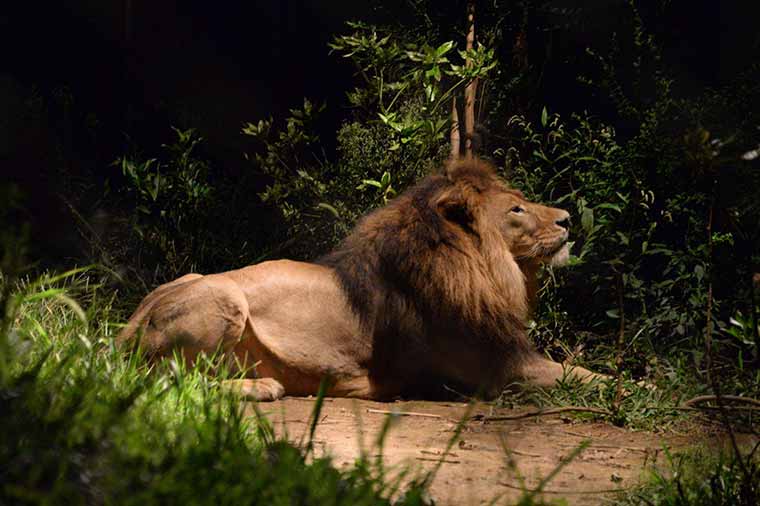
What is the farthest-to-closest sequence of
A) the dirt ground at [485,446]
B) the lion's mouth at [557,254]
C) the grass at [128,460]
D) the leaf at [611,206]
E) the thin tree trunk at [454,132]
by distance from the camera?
1. the thin tree trunk at [454,132]
2. the leaf at [611,206]
3. the lion's mouth at [557,254]
4. the dirt ground at [485,446]
5. the grass at [128,460]

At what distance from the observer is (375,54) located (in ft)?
18.8

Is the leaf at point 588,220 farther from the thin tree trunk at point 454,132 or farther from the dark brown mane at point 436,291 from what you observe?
the thin tree trunk at point 454,132

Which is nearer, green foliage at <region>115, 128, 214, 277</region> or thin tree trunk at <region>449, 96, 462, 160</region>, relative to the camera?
thin tree trunk at <region>449, 96, 462, 160</region>

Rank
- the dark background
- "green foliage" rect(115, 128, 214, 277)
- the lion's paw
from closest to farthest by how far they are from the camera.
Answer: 1. the lion's paw
2. "green foliage" rect(115, 128, 214, 277)
3. the dark background

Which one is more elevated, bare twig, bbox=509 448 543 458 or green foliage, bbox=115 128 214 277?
green foliage, bbox=115 128 214 277

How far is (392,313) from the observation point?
473 cm

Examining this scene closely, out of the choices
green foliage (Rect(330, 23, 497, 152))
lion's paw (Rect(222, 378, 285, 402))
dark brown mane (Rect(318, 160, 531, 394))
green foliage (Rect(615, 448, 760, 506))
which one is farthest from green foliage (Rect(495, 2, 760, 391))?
green foliage (Rect(615, 448, 760, 506))

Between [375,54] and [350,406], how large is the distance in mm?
2204

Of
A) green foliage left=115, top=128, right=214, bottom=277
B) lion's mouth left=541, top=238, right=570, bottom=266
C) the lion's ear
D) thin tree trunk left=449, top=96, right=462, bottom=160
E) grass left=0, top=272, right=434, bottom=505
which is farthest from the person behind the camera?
green foliage left=115, top=128, right=214, bottom=277

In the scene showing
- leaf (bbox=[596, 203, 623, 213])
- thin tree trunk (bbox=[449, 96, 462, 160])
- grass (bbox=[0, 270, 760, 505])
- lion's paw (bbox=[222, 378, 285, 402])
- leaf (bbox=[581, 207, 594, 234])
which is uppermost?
thin tree trunk (bbox=[449, 96, 462, 160])

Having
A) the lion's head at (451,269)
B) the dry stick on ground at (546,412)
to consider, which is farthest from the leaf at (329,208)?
the dry stick on ground at (546,412)

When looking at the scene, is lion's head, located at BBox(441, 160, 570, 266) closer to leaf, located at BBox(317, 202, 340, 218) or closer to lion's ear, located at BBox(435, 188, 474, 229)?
lion's ear, located at BBox(435, 188, 474, 229)

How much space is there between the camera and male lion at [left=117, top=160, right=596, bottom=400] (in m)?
4.68

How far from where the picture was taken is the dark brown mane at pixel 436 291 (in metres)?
4.72
